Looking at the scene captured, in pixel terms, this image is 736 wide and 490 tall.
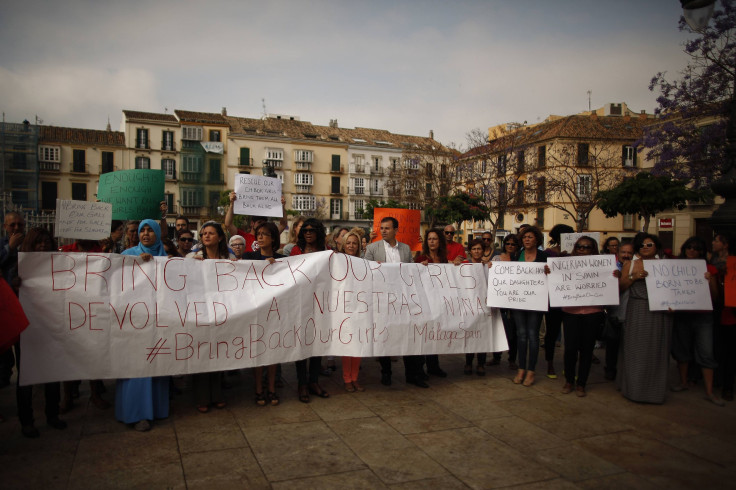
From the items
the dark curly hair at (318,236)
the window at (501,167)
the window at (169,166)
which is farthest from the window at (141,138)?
the dark curly hair at (318,236)

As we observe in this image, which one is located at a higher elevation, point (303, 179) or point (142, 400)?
point (303, 179)

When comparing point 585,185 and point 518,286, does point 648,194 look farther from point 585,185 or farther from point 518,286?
point 585,185

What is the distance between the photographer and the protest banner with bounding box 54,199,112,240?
4.84m

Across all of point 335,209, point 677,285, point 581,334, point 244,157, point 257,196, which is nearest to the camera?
point 677,285

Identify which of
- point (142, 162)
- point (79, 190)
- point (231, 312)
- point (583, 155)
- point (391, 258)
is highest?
point (142, 162)

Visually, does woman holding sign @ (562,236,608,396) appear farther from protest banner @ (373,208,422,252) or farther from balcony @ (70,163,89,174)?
balcony @ (70,163,89,174)

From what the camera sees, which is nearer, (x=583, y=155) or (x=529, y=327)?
(x=529, y=327)

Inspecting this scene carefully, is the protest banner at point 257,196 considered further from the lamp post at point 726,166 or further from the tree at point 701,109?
the tree at point 701,109

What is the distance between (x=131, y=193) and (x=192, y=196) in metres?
52.9

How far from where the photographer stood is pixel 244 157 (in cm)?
5672

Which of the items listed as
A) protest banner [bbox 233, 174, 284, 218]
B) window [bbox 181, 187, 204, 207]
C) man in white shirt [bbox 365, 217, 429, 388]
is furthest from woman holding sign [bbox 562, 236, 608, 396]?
window [bbox 181, 187, 204, 207]

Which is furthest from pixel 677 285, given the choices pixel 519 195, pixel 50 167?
pixel 50 167

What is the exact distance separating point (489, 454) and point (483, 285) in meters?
2.52

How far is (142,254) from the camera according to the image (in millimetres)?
4488
